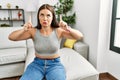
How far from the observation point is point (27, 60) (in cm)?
190

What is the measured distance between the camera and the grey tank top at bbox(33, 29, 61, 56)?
127cm

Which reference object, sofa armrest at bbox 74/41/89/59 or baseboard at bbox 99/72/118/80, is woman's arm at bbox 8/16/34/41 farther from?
baseboard at bbox 99/72/118/80

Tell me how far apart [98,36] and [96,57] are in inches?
14.4

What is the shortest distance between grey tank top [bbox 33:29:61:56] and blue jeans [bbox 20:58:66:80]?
3.3 inches

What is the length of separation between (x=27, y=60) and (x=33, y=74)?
2.39 ft

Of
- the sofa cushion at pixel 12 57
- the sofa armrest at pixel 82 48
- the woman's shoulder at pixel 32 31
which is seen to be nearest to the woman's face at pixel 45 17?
the woman's shoulder at pixel 32 31

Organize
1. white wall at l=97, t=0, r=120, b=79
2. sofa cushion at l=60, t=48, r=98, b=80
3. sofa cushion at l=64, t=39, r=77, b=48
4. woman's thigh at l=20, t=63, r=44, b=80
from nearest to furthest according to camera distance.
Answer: woman's thigh at l=20, t=63, r=44, b=80 → sofa cushion at l=60, t=48, r=98, b=80 → white wall at l=97, t=0, r=120, b=79 → sofa cushion at l=64, t=39, r=77, b=48

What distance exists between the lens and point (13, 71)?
221cm

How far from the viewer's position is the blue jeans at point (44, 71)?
1191 mm

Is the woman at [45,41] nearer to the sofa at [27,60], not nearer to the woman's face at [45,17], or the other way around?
the woman's face at [45,17]

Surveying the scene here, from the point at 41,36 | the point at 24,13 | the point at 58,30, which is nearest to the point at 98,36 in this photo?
the point at 58,30

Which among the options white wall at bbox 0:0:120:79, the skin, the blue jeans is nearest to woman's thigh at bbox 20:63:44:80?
the blue jeans

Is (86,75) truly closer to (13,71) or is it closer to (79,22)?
(13,71)

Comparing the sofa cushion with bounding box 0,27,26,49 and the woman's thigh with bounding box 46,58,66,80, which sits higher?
the sofa cushion with bounding box 0,27,26,49
